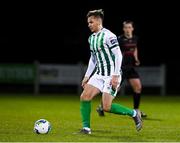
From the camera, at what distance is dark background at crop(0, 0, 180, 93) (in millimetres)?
33531

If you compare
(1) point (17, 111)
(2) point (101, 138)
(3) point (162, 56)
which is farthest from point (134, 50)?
(3) point (162, 56)

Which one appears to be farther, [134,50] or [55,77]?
[55,77]

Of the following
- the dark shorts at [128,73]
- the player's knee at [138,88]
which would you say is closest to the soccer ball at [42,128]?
the dark shorts at [128,73]

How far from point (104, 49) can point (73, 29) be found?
2440 cm

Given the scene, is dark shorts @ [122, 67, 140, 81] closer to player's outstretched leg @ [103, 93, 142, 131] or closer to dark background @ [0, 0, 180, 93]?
player's outstretched leg @ [103, 93, 142, 131]

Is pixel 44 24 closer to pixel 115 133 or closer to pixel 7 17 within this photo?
pixel 7 17

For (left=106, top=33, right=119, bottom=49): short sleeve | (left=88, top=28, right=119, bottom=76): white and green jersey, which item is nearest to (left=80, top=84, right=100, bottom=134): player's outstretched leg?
(left=88, top=28, right=119, bottom=76): white and green jersey

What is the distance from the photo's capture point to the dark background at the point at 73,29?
3353 centimetres

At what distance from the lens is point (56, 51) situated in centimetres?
3397

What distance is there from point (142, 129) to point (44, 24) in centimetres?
2417

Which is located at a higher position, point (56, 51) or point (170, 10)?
point (170, 10)

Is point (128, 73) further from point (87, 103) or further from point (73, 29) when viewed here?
point (73, 29)

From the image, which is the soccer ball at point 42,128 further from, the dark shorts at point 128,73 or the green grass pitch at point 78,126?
the dark shorts at point 128,73

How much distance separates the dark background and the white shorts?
22317mm
